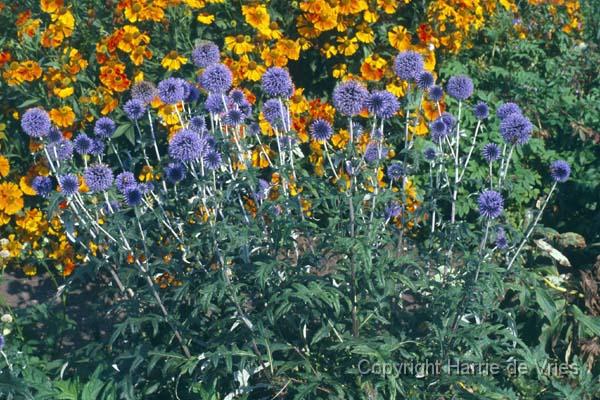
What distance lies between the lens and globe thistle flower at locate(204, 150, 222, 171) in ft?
10.4

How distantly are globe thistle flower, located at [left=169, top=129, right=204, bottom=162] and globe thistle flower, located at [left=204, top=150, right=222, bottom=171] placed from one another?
5.7 inches

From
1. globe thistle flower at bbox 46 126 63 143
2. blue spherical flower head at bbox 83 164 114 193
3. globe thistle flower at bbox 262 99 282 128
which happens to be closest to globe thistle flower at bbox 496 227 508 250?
globe thistle flower at bbox 262 99 282 128

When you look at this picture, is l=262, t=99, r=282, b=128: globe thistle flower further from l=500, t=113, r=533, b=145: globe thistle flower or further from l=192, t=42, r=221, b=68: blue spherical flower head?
l=500, t=113, r=533, b=145: globe thistle flower

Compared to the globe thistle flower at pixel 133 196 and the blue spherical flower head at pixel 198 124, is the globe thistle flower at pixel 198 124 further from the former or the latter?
the globe thistle flower at pixel 133 196

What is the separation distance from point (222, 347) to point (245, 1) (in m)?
2.30

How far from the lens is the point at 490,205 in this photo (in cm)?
293

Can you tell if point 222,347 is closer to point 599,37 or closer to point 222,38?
point 222,38

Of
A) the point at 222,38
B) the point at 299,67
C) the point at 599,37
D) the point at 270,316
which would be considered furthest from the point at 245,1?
the point at 599,37

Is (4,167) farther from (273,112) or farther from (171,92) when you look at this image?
(273,112)

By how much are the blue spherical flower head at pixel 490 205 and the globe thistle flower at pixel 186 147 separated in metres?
1.05

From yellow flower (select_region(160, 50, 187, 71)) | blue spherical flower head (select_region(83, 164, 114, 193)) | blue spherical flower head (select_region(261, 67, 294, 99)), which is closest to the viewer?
blue spherical flower head (select_region(83, 164, 114, 193))

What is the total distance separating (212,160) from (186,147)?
20cm

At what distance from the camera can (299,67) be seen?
5.05m

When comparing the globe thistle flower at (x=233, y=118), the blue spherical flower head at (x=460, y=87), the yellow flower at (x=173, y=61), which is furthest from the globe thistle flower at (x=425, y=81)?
the yellow flower at (x=173, y=61)
